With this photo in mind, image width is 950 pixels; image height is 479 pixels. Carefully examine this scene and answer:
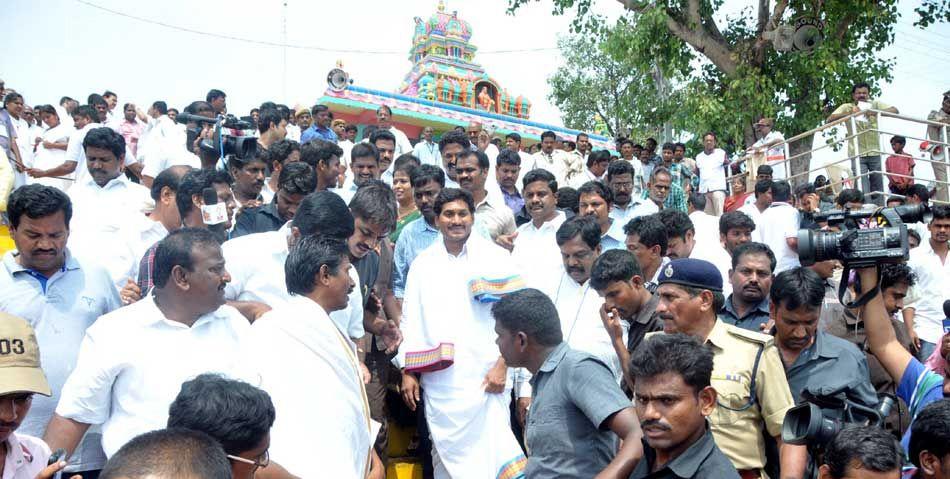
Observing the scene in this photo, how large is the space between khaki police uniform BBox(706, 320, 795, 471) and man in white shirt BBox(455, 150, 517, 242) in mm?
2576

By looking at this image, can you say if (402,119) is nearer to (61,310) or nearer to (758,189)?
(758,189)

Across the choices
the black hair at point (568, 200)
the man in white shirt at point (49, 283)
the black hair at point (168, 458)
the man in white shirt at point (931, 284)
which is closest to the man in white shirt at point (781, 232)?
the man in white shirt at point (931, 284)

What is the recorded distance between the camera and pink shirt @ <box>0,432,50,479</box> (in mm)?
2355

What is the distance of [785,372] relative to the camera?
3.38 m

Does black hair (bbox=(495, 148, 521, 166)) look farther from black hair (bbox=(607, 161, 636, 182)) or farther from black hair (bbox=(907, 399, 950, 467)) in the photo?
black hair (bbox=(907, 399, 950, 467))

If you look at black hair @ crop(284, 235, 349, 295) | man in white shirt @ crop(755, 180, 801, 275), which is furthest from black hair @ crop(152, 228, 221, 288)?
man in white shirt @ crop(755, 180, 801, 275)

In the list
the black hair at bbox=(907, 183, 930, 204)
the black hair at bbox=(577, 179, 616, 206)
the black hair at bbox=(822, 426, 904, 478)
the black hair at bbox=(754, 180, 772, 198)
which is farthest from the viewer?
the black hair at bbox=(907, 183, 930, 204)

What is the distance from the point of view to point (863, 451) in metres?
2.48

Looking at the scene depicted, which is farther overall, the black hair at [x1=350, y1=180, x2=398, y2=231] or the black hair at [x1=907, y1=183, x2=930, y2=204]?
the black hair at [x1=907, y1=183, x2=930, y2=204]

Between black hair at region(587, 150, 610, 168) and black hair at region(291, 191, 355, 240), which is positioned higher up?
black hair at region(587, 150, 610, 168)

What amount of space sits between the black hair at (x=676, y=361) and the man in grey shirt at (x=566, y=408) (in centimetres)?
23

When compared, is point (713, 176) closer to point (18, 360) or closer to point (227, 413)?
point (227, 413)

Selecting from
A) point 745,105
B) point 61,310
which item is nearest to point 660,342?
point 61,310

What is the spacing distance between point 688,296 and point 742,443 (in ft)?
2.22
